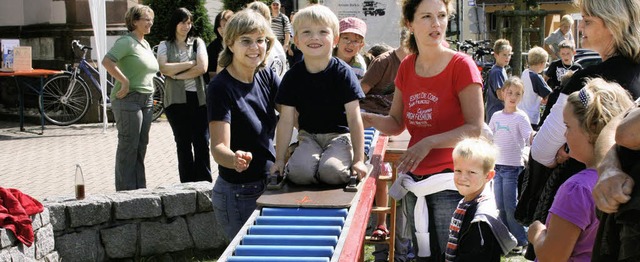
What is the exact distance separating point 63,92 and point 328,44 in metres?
10.9

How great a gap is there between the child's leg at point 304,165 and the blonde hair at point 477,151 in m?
0.72

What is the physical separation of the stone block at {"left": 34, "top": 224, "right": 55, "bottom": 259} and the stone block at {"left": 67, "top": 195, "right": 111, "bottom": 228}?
23 cm

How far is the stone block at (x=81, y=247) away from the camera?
666cm

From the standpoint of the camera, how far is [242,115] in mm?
4770

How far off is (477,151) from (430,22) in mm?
692

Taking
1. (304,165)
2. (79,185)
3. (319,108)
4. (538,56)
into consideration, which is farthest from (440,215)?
(538,56)

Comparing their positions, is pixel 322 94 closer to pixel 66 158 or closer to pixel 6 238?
pixel 6 238

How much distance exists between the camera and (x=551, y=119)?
3963 mm

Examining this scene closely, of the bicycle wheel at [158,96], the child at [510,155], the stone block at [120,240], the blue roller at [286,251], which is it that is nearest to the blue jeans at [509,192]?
the child at [510,155]

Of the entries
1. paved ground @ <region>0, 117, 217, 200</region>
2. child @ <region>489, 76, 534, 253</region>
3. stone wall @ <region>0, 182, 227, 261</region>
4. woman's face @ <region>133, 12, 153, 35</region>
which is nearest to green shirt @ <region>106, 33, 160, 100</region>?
woman's face @ <region>133, 12, 153, 35</region>

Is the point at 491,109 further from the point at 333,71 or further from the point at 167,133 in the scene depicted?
the point at 333,71

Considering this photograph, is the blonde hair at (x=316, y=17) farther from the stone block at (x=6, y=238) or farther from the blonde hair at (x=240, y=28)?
the stone block at (x=6, y=238)

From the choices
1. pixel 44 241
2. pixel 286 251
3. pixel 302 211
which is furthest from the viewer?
pixel 44 241

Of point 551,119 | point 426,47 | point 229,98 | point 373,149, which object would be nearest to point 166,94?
point 373,149
